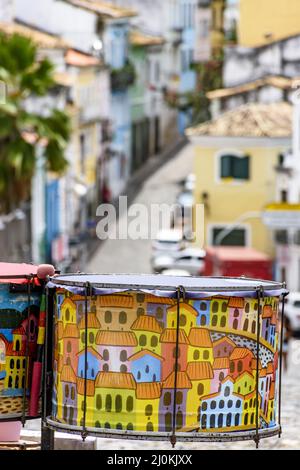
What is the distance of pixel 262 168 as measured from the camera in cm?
5894

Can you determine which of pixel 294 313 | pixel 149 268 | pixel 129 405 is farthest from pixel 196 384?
pixel 149 268

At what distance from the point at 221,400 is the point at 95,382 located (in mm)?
539

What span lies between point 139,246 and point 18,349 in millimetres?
52141

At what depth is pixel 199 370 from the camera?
773 cm

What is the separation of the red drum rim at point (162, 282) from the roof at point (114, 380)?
39 cm

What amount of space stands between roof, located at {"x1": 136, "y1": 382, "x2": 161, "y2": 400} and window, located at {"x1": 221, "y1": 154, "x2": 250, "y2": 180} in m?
51.5

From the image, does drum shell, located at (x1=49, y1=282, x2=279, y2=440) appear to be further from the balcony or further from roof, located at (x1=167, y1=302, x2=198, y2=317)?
the balcony

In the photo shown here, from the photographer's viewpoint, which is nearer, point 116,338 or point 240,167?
point 116,338

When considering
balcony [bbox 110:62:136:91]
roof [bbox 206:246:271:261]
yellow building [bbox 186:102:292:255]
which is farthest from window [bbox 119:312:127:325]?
balcony [bbox 110:62:136:91]

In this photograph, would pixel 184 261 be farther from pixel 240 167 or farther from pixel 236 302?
pixel 236 302

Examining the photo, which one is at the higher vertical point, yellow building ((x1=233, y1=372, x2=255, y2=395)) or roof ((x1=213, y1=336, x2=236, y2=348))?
roof ((x1=213, y1=336, x2=236, y2=348))

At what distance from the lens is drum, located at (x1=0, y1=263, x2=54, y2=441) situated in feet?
26.5
